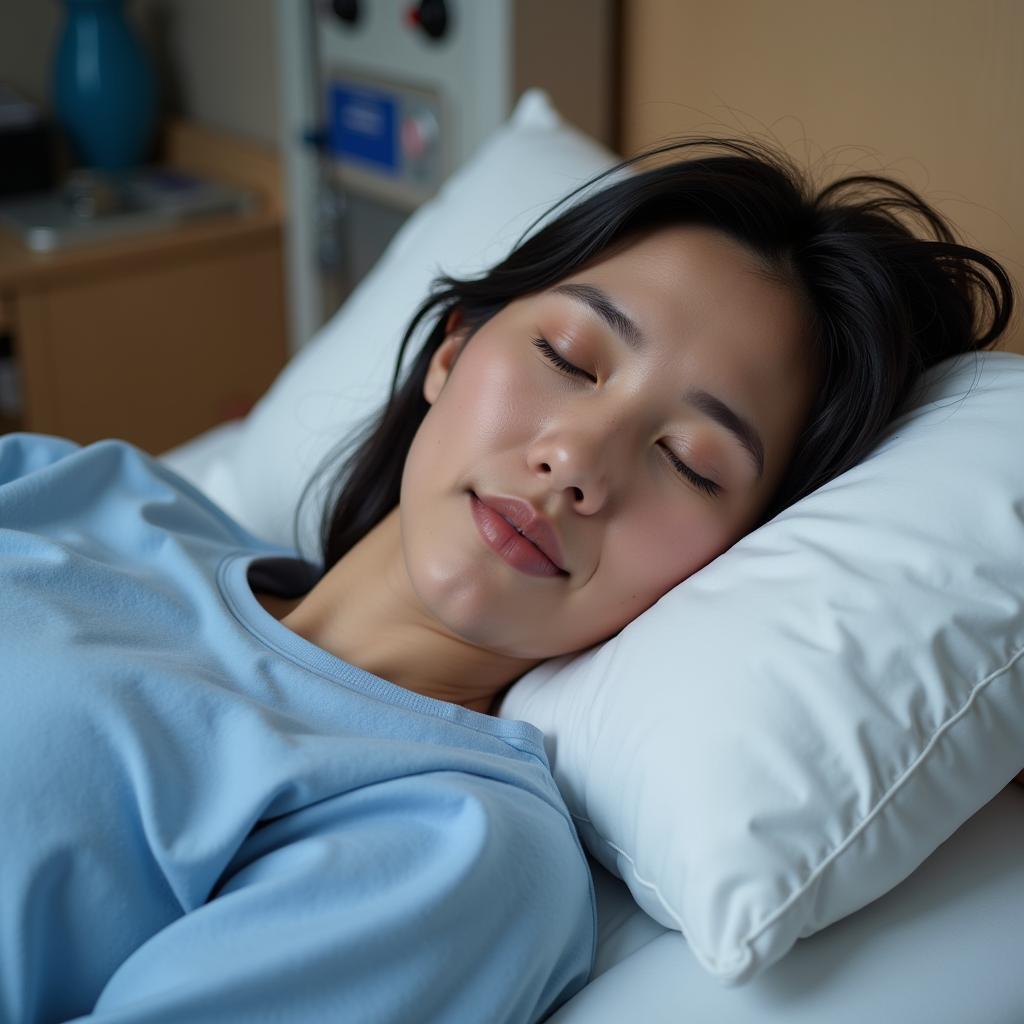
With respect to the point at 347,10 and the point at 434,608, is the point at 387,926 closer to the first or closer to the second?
the point at 434,608

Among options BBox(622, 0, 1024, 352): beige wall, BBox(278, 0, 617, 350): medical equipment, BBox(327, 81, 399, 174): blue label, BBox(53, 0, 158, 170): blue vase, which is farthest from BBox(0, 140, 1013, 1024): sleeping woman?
BBox(53, 0, 158, 170): blue vase

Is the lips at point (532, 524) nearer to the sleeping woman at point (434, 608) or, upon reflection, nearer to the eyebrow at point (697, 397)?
the sleeping woman at point (434, 608)

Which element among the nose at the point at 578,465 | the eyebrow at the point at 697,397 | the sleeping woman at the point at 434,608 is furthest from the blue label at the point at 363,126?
the nose at the point at 578,465

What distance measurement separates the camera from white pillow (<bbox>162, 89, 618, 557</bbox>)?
132 cm

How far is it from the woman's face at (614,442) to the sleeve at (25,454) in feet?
1.34

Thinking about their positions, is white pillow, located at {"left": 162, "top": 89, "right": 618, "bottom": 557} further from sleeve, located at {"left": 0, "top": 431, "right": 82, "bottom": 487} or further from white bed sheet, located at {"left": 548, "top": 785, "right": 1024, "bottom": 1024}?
white bed sheet, located at {"left": 548, "top": 785, "right": 1024, "bottom": 1024}

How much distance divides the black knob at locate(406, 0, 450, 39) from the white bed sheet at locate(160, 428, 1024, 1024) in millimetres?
1227

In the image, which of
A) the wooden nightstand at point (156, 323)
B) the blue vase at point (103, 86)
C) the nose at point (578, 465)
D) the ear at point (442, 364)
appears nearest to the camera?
the nose at point (578, 465)

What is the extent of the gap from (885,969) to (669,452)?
39 centimetres

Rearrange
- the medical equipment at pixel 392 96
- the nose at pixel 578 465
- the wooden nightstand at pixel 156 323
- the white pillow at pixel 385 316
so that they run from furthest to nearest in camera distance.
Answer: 1. the wooden nightstand at pixel 156 323
2. the medical equipment at pixel 392 96
3. the white pillow at pixel 385 316
4. the nose at pixel 578 465

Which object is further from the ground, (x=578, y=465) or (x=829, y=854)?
(x=578, y=465)

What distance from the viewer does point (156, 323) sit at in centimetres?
227

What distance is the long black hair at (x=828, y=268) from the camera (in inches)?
38.5

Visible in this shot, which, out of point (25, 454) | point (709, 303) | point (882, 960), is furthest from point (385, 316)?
point (882, 960)
